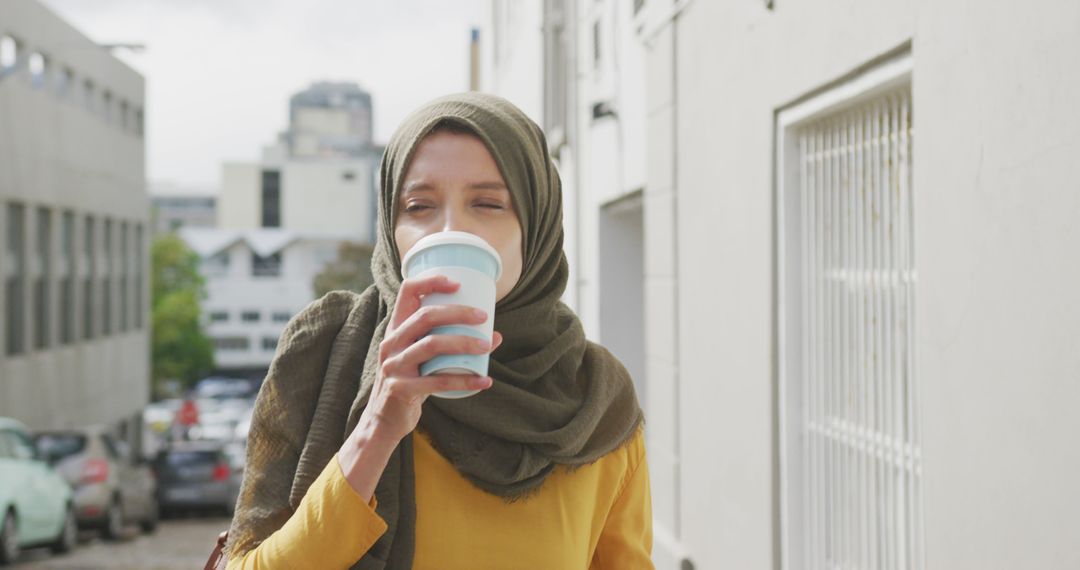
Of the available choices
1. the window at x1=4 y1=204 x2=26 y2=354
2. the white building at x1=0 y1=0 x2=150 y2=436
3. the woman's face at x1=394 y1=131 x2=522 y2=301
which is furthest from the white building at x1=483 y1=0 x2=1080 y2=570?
the window at x1=4 y1=204 x2=26 y2=354

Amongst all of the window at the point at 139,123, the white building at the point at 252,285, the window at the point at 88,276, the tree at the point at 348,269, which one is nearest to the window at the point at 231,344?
the white building at the point at 252,285

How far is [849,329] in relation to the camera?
3.95 meters

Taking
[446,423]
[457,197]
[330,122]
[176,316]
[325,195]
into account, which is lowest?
[176,316]

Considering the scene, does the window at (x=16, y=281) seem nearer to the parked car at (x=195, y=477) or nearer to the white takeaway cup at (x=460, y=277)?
the parked car at (x=195, y=477)

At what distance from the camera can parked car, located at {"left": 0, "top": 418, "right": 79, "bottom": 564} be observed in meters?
12.6

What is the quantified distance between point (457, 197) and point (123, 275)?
3951cm

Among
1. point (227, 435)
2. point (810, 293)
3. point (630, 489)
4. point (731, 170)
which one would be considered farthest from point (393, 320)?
point (227, 435)

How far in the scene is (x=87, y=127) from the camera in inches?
1340

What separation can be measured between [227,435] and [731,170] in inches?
1490

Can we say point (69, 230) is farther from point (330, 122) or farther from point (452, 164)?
point (330, 122)

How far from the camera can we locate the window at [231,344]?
284ft

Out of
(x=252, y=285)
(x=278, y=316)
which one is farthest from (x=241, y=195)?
(x=278, y=316)

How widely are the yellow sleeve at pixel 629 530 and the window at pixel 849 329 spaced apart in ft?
4.50

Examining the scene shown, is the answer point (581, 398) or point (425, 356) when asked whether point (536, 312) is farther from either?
point (425, 356)
